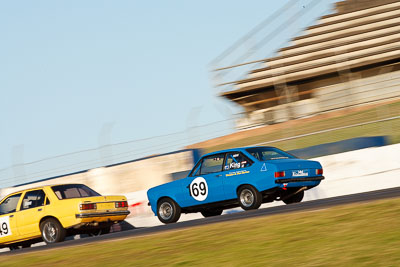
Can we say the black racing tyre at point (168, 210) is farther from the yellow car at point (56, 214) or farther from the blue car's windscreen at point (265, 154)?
the blue car's windscreen at point (265, 154)

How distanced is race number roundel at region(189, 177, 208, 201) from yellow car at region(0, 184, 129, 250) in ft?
5.41

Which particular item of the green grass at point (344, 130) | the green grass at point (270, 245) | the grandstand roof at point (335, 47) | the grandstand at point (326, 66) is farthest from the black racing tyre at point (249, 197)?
the grandstand roof at point (335, 47)

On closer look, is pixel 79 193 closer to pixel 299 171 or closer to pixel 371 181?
pixel 299 171

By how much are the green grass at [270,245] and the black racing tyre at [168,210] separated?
3.96m

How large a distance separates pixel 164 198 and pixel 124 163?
4093mm

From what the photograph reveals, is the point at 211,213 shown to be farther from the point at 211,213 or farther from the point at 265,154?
the point at 265,154

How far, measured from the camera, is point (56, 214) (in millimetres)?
13641

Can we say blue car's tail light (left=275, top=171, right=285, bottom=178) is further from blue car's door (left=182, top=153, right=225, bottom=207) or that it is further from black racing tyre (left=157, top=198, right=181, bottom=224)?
black racing tyre (left=157, top=198, right=181, bottom=224)

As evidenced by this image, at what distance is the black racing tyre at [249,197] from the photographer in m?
12.9

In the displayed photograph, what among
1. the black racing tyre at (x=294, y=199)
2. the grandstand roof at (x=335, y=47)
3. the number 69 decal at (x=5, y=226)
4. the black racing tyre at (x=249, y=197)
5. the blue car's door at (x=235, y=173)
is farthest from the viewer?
the grandstand roof at (x=335, y=47)

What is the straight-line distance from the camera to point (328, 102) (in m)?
25.7

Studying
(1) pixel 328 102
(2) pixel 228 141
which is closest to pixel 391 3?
(1) pixel 328 102

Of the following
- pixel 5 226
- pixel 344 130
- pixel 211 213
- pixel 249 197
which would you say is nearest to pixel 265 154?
A: pixel 249 197

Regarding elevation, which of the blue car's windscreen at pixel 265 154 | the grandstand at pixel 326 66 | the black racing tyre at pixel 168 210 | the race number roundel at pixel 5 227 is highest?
the grandstand at pixel 326 66
